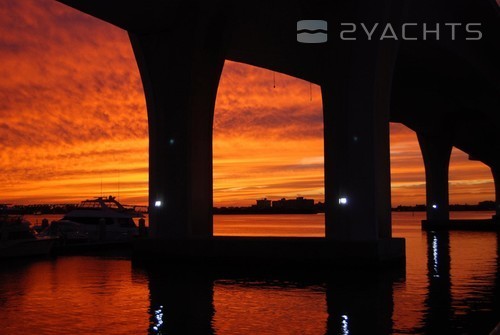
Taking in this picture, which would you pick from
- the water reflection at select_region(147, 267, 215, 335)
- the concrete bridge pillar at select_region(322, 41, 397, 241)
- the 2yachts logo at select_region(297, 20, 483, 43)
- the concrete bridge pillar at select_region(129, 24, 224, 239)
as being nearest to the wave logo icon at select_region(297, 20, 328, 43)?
the 2yachts logo at select_region(297, 20, 483, 43)

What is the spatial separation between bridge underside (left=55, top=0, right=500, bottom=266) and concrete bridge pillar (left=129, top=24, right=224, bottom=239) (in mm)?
40

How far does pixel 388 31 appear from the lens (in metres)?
23.5

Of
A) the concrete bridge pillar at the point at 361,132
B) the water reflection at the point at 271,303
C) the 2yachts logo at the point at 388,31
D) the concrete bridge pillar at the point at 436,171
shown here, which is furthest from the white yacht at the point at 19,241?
the concrete bridge pillar at the point at 436,171

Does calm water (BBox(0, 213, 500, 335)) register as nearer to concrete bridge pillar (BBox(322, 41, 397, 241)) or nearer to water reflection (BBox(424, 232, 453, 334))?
water reflection (BBox(424, 232, 453, 334))

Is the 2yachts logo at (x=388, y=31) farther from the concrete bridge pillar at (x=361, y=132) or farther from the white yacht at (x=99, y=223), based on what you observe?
the white yacht at (x=99, y=223)

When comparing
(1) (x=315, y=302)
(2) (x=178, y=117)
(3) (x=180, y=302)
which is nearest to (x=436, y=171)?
(2) (x=178, y=117)

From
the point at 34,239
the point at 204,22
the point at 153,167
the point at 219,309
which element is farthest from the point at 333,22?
the point at 34,239

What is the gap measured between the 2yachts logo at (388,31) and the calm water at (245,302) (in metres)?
8.17

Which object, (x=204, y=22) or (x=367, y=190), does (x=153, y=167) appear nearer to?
(x=204, y=22)

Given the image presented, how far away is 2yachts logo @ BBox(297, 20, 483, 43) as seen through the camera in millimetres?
23438

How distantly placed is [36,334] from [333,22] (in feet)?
57.1

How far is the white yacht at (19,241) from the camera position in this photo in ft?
99.9

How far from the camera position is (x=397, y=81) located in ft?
154

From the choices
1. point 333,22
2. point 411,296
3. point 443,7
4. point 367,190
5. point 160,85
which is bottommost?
point 411,296
